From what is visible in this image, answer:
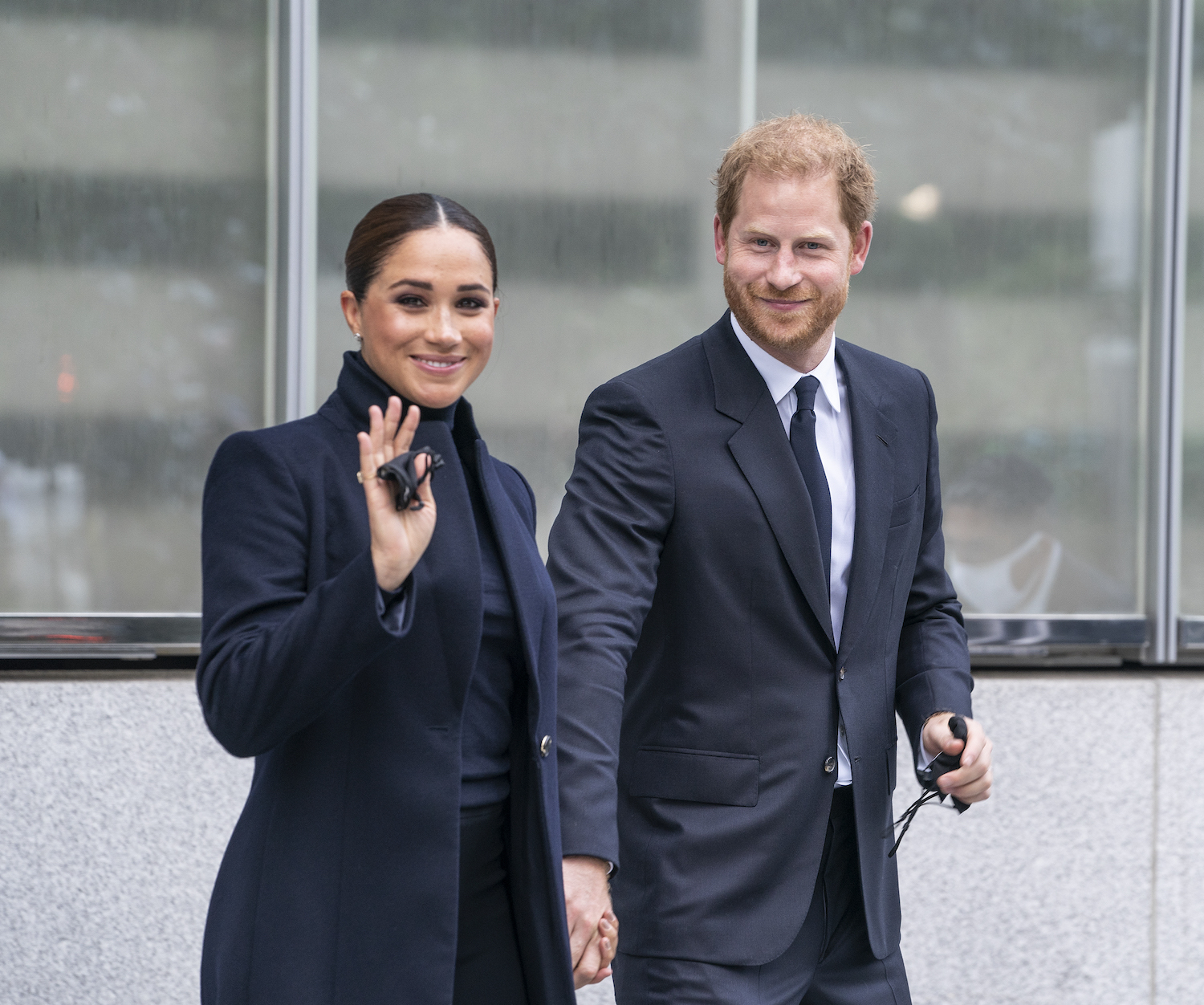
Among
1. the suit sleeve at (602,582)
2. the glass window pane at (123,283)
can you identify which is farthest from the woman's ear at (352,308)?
the glass window pane at (123,283)

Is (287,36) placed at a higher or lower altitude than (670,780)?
higher

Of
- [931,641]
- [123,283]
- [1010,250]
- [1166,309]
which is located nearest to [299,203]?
[123,283]

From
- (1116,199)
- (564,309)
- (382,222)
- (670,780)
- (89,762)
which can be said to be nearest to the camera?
(382,222)

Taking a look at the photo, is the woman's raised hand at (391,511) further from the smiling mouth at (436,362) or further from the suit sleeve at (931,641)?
the suit sleeve at (931,641)

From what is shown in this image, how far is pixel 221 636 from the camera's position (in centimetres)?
195

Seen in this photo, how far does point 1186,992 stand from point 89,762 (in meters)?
3.78

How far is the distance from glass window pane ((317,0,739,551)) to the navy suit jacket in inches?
79.5

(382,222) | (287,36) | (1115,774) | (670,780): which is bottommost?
(1115,774)

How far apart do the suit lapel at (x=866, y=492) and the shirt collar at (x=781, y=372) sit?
0.15 ft

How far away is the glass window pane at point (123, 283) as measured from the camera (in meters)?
4.23

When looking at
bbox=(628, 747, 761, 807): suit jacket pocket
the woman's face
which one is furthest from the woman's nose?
bbox=(628, 747, 761, 807): suit jacket pocket

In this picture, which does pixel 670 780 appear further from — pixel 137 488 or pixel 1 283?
pixel 1 283

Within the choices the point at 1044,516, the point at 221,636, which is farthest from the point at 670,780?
the point at 1044,516

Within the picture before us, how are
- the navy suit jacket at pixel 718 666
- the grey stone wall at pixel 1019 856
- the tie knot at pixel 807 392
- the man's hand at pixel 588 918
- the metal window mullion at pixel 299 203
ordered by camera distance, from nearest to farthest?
the man's hand at pixel 588 918, the navy suit jacket at pixel 718 666, the tie knot at pixel 807 392, the grey stone wall at pixel 1019 856, the metal window mullion at pixel 299 203
